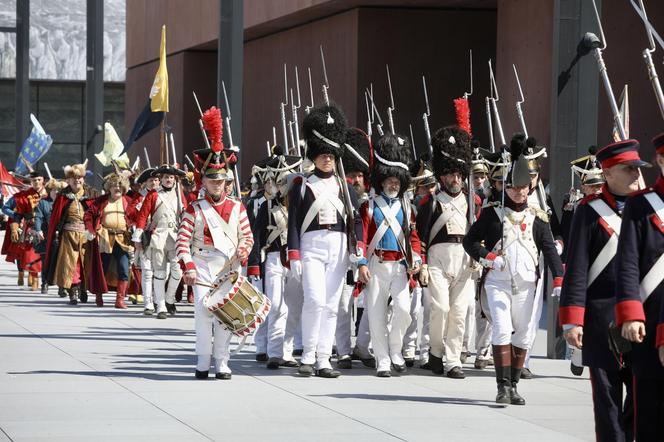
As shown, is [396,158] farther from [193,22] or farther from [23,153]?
[193,22]

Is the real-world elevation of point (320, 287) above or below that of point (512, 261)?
below

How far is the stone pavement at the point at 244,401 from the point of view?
9.70 m

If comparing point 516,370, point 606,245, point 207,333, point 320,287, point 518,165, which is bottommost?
point 516,370

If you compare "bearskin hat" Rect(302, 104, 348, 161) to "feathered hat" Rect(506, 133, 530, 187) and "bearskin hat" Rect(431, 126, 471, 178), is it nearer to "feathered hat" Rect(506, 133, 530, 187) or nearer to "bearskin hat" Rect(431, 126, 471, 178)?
"bearskin hat" Rect(431, 126, 471, 178)

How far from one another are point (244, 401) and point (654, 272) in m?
4.80

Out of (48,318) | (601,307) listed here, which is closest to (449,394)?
(601,307)

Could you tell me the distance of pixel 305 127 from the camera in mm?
13172

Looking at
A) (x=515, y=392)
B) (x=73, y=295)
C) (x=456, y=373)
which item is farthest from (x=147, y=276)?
(x=515, y=392)

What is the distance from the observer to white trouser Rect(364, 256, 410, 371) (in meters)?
13.0

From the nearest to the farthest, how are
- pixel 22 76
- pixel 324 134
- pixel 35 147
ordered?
pixel 324 134 → pixel 35 147 → pixel 22 76

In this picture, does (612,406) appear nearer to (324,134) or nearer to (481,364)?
(324,134)

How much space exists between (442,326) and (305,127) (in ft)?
6.91

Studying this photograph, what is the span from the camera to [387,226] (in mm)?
13055

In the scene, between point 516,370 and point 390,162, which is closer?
→ point 516,370
